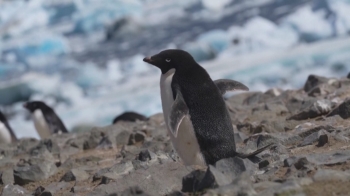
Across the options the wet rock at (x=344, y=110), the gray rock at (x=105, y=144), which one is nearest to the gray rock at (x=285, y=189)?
the wet rock at (x=344, y=110)

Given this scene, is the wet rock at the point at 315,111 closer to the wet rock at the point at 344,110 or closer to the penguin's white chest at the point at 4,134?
the wet rock at the point at 344,110

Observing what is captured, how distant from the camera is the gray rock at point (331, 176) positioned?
2.05m

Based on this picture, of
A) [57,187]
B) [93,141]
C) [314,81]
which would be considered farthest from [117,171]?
[314,81]

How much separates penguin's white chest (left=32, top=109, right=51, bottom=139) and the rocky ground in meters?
2.56

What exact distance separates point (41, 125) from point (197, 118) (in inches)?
213

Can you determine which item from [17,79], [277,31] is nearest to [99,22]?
[17,79]

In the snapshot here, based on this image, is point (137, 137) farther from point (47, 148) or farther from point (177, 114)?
point (177, 114)

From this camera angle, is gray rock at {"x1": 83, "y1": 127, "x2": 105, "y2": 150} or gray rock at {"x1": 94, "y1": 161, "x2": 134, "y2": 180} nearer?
gray rock at {"x1": 94, "y1": 161, "x2": 134, "y2": 180}

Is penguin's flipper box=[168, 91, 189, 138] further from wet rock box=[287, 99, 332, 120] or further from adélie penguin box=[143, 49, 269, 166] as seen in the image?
wet rock box=[287, 99, 332, 120]

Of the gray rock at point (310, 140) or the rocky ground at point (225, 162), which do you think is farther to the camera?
the gray rock at point (310, 140)

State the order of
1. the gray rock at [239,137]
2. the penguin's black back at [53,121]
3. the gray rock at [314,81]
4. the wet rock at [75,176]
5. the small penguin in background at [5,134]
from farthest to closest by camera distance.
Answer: the small penguin in background at [5,134], the penguin's black back at [53,121], the gray rock at [314,81], the gray rock at [239,137], the wet rock at [75,176]

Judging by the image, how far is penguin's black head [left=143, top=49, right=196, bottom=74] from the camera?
290 cm

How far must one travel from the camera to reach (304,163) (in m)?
2.27

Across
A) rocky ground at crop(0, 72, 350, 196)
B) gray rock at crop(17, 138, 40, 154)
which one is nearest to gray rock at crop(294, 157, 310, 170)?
rocky ground at crop(0, 72, 350, 196)
